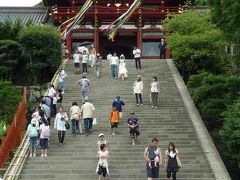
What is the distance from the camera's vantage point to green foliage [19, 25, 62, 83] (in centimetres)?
3288

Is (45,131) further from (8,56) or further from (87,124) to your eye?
(8,56)

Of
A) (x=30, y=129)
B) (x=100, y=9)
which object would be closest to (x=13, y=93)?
(x=30, y=129)

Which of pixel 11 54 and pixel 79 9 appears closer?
pixel 11 54

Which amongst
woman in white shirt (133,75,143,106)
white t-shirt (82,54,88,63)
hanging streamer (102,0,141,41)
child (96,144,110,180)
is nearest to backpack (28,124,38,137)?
child (96,144,110,180)

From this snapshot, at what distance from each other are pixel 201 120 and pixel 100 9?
67.5 feet

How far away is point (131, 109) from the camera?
27125 millimetres

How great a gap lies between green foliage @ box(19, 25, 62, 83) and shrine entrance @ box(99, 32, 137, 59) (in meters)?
12.6

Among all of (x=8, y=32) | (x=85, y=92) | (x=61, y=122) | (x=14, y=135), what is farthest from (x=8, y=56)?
(x=61, y=122)

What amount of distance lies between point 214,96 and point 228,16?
14.7 ft

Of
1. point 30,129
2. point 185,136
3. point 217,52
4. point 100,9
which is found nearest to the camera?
point 30,129

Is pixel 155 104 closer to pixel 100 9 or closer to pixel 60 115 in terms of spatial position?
pixel 60 115

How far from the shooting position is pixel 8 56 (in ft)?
109

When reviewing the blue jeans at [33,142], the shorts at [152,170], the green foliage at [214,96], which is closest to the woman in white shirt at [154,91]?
the green foliage at [214,96]

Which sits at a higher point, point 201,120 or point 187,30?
point 187,30
